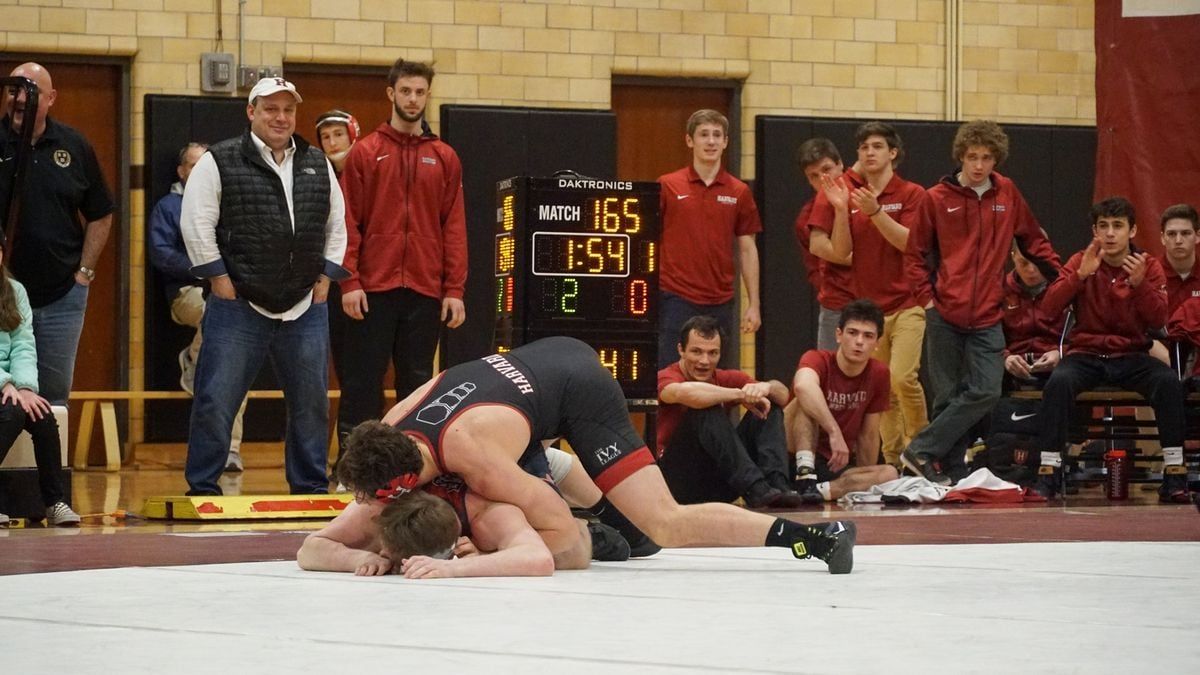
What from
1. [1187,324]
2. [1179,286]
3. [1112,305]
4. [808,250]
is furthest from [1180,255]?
[808,250]

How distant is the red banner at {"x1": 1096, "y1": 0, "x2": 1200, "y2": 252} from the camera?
9430mm

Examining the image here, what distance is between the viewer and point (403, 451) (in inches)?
175

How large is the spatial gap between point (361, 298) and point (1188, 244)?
4182 mm

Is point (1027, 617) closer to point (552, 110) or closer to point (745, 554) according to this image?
point (745, 554)

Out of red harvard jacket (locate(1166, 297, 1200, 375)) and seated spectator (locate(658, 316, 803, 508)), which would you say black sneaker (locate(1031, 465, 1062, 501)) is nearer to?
red harvard jacket (locate(1166, 297, 1200, 375))

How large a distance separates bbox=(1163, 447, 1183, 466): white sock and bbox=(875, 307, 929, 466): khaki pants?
121 centimetres

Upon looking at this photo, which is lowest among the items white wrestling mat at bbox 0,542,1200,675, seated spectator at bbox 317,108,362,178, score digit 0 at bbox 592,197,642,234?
white wrestling mat at bbox 0,542,1200,675

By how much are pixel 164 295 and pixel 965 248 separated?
504cm

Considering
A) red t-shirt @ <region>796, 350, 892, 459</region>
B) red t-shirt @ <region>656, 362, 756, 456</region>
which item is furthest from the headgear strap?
red t-shirt @ <region>796, 350, 892, 459</region>

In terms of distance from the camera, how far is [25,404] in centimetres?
654

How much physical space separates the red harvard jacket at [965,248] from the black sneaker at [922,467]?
67 centimetres

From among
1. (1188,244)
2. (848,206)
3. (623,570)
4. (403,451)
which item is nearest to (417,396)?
(403,451)

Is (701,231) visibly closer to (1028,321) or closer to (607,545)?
(1028,321)

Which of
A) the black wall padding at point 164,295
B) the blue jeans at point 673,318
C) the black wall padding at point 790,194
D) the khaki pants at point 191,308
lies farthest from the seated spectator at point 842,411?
the black wall padding at point 164,295
